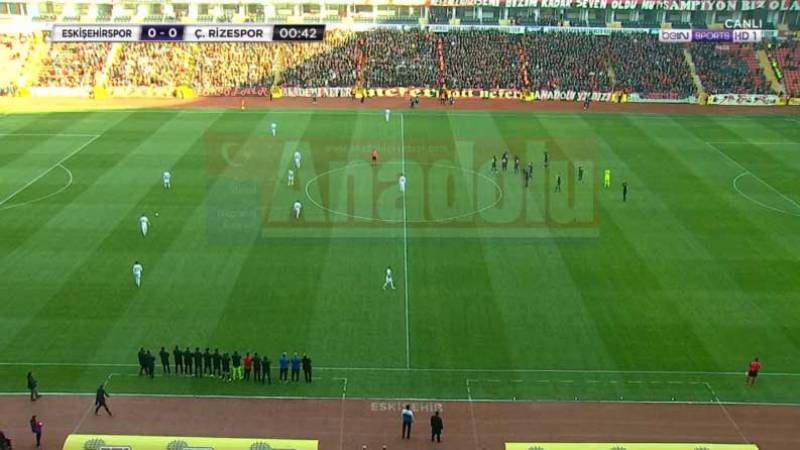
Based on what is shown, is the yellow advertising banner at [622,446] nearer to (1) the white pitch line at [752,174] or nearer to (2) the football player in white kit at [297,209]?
(2) the football player in white kit at [297,209]

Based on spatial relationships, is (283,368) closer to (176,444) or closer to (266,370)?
(266,370)

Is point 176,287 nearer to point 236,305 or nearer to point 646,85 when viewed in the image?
point 236,305

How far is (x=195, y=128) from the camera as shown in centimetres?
5684

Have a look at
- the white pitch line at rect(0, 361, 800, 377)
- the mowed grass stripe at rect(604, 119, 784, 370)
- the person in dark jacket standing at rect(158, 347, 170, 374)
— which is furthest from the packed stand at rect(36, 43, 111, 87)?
the person in dark jacket standing at rect(158, 347, 170, 374)

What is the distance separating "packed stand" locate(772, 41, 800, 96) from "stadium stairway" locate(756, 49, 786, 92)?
25.4 inches

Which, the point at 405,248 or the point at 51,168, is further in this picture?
the point at 51,168

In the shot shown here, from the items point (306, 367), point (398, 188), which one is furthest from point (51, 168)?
point (306, 367)

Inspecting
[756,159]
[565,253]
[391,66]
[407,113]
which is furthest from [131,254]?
[391,66]

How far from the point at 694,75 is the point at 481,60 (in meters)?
19.7

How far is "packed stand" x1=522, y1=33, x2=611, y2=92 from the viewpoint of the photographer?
2828 inches

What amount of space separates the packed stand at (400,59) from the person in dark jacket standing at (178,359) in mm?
49560

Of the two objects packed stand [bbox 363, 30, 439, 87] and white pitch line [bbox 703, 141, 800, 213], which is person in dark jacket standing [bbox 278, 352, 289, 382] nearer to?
white pitch line [bbox 703, 141, 800, 213]

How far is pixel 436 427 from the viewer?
72.0ft

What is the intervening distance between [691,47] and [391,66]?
29306mm
